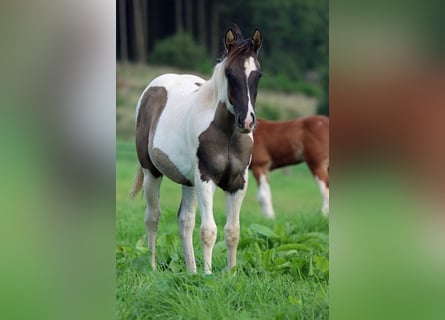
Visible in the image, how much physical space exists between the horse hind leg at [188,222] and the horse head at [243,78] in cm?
90

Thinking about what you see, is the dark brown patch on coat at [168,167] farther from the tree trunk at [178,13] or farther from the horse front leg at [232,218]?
the tree trunk at [178,13]

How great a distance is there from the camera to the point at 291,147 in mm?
8820

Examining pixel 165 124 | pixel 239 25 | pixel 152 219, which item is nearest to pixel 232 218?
pixel 165 124

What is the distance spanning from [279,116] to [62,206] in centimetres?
1306

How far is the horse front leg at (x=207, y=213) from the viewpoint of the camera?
4160 mm

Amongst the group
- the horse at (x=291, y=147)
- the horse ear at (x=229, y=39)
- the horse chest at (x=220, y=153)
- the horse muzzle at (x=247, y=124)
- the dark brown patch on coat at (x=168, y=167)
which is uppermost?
the horse ear at (x=229, y=39)

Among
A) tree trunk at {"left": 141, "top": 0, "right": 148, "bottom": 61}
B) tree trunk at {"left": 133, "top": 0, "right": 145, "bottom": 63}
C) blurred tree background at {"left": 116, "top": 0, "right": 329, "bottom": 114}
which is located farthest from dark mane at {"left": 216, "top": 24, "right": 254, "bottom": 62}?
tree trunk at {"left": 141, "top": 0, "right": 148, "bottom": 61}

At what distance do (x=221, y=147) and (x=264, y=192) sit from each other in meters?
4.41

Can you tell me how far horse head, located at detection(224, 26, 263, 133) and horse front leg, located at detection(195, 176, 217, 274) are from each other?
17.3 inches

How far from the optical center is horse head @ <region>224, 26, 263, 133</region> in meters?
3.82

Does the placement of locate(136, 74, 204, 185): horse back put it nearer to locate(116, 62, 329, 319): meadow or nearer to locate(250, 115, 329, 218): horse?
locate(116, 62, 329, 319): meadow

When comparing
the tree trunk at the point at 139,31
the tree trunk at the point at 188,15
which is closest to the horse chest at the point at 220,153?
the tree trunk at the point at 139,31

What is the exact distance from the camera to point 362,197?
2164 mm

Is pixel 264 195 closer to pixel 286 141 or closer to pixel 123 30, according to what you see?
pixel 286 141
